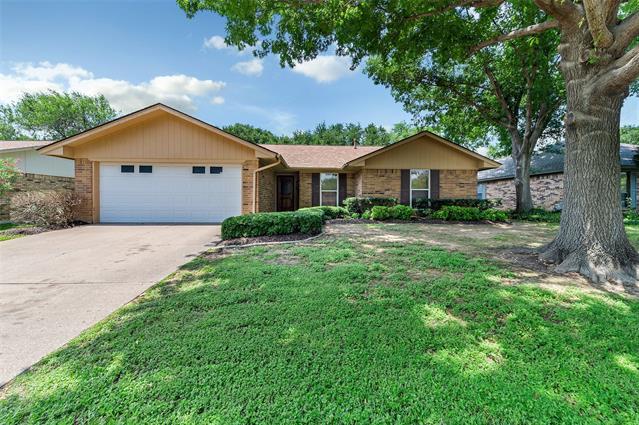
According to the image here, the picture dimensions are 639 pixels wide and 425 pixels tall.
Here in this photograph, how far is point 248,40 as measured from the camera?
7.05 m

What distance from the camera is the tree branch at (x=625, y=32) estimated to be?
4.10m

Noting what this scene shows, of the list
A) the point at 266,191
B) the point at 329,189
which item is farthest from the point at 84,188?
the point at 329,189

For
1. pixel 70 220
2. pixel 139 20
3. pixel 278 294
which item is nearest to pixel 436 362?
pixel 278 294

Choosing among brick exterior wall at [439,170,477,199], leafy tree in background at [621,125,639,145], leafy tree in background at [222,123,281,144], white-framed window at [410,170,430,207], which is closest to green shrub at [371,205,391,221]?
white-framed window at [410,170,430,207]

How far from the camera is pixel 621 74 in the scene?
3889 millimetres

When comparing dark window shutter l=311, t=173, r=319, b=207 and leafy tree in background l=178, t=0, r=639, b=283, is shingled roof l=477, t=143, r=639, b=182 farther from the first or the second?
leafy tree in background l=178, t=0, r=639, b=283

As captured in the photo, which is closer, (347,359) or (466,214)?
(347,359)

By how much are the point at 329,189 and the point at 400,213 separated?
4275mm

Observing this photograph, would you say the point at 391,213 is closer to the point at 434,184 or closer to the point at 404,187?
the point at 404,187

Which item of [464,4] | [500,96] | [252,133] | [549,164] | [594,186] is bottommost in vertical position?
[594,186]

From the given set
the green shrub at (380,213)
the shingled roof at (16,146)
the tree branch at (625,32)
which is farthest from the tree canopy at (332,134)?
the tree branch at (625,32)

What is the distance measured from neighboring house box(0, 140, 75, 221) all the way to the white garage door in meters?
2.70

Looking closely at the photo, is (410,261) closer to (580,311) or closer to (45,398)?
(580,311)

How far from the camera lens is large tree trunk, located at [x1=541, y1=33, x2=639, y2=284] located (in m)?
4.27
